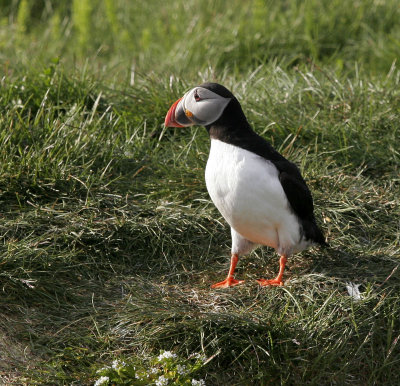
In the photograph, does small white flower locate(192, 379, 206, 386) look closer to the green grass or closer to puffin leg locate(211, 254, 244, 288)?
the green grass

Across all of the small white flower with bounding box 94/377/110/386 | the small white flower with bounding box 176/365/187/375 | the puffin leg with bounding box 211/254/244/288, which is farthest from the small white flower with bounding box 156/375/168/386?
the puffin leg with bounding box 211/254/244/288

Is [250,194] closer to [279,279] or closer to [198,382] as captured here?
[279,279]

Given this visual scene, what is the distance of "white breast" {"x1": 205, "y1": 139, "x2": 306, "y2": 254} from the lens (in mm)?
3621

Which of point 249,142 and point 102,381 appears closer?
point 102,381

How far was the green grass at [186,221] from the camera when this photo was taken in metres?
3.39

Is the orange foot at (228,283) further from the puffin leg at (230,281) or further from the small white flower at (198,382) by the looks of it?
the small white flower at (198,382)

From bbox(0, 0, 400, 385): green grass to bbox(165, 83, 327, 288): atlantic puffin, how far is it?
311 mm

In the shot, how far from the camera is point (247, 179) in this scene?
3.60 metres

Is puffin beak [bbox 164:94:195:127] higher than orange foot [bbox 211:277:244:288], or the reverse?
puffin beak [bbox 164:94:195:127]

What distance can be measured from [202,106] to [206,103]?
3cm

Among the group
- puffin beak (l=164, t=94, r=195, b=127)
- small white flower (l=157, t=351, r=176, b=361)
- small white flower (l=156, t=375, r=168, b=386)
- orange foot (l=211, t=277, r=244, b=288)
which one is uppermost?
puffin beak (l=164, t=94, r=195, b=127)

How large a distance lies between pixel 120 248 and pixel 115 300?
503 millimetres

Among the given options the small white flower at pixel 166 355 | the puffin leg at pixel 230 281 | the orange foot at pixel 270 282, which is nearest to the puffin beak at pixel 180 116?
the puffin leg at pixel 230 281

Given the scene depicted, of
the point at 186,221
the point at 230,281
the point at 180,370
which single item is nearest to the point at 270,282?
the point at 230,281
